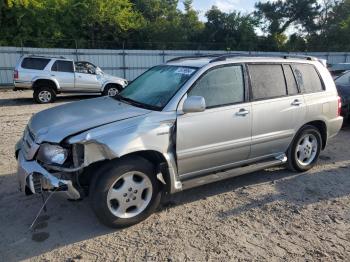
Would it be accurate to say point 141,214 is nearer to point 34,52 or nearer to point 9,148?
point 9,148

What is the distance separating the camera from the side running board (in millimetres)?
4227

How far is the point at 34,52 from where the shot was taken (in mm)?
19641

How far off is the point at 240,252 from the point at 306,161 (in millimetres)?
2731

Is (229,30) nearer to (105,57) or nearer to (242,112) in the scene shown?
(105,57)

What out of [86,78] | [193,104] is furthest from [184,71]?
[86,78]

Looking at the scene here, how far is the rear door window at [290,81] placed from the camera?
5.17 metres

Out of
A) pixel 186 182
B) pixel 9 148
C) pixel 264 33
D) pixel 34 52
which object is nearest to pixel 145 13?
pixel 264 33

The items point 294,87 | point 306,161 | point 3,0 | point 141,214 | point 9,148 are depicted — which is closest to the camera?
point 141,214

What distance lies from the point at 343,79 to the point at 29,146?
816cm

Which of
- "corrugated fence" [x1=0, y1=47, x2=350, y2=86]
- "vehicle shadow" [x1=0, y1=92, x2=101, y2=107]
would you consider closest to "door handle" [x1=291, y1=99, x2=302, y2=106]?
"vehicle shadow" [x1=0, y1=92, x2=101, y2=107]

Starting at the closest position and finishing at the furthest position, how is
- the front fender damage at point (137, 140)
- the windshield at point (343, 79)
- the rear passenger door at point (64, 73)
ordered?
1. the front fender damage at point (137, 140)
2. the windshield at point (343, 79)
3. the rear passenger door at point (64, 73)

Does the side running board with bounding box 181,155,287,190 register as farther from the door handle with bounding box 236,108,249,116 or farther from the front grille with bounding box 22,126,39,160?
the front grille with bounding box 22,126,39,160

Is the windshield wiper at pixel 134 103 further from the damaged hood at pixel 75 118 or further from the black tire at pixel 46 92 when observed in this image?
the black tire at pixel 46 92

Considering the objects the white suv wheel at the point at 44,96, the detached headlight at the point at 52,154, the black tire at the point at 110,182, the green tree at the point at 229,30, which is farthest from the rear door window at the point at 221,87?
the green tree at the point at 229,30
